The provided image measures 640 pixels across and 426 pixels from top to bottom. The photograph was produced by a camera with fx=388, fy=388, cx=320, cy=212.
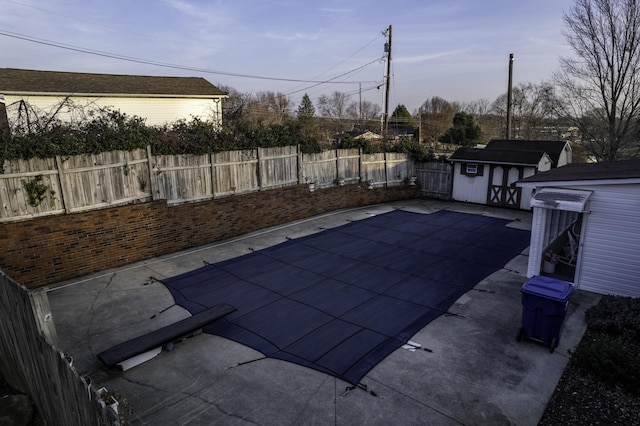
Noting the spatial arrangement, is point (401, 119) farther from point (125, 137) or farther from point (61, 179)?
point (61, 179)

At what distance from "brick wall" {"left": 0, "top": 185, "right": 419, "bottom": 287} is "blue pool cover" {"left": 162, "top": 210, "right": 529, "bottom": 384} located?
6.56 ft

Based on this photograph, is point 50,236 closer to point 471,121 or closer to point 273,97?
point 471,121

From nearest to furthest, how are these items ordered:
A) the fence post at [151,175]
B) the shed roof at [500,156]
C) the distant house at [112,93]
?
the fence post at [151,175] → the shed roof at [500,156] → the distant house at [112,93]

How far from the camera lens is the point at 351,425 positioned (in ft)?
15.8

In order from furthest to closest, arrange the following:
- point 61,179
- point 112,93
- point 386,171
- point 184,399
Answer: point 112,93 < point 386,171 < point 61,179 < point 184,399

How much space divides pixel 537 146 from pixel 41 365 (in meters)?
21.3

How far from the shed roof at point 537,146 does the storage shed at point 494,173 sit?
1214mm

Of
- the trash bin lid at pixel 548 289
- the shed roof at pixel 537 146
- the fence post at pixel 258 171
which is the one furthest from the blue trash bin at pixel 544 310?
the shed roof at pixel 537 146

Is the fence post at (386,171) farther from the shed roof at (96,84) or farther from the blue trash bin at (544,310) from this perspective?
the blue trash bin at (544,310)

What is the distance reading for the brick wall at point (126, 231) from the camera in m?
8.84

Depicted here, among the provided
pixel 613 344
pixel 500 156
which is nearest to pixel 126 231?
pixel 613 344

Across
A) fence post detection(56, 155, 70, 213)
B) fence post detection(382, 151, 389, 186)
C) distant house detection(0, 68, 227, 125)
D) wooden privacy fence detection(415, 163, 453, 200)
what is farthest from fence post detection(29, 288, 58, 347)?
wooden privacy fence detection(415, 163, 453, 200)

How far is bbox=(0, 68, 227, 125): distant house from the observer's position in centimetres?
1900

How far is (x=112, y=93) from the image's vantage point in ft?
68.2
